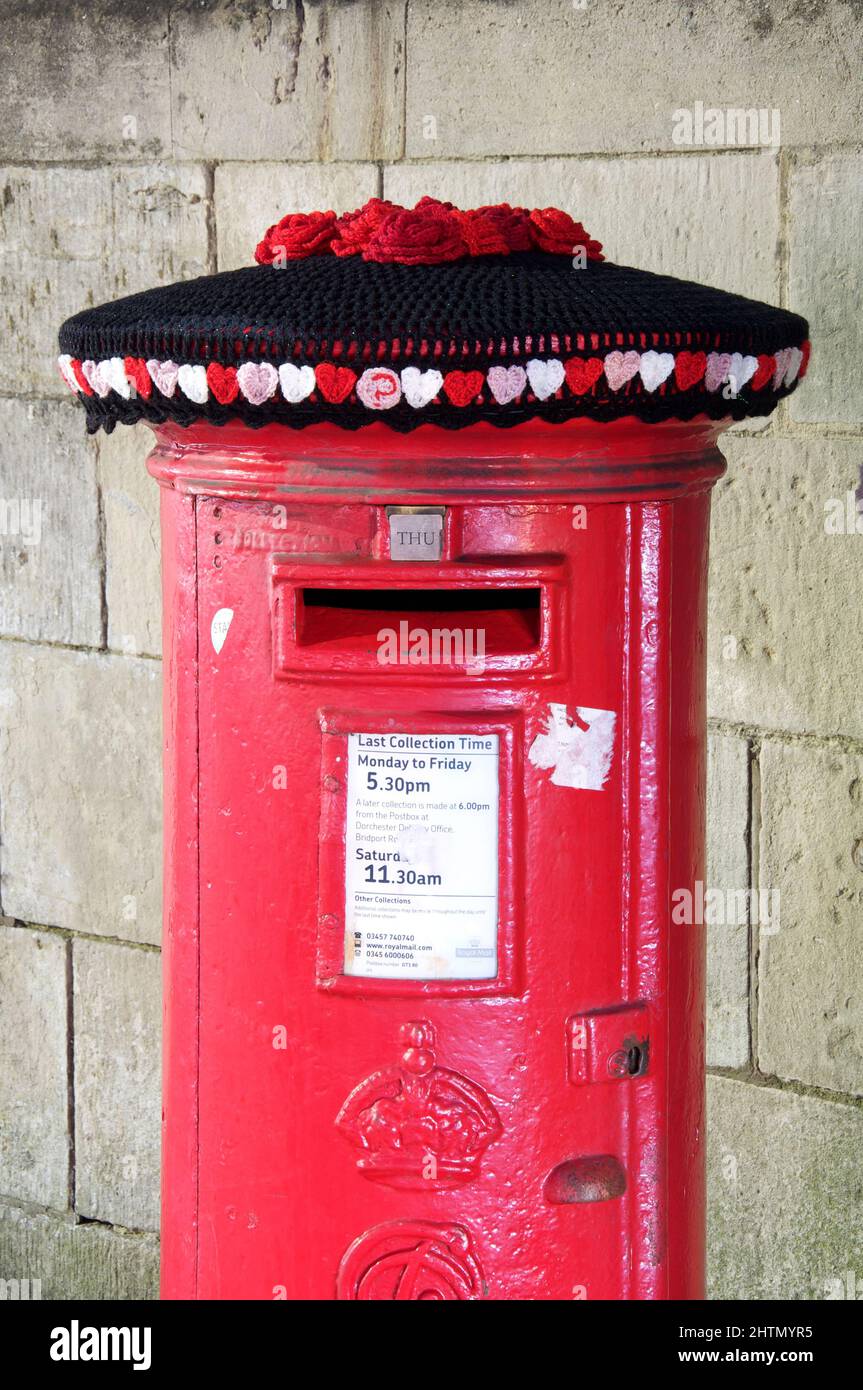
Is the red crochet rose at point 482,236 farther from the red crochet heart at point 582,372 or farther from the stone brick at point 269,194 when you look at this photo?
the stone brick at point 269,194

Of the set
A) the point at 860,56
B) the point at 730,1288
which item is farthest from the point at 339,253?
the point at 730,1288

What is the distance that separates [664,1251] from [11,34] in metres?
2.67

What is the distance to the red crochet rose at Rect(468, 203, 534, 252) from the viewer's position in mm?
1970

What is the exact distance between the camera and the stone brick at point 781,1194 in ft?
9.57

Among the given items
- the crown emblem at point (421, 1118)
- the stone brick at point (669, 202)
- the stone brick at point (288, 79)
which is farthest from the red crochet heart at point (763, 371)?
the stone brick at point (288, 79)

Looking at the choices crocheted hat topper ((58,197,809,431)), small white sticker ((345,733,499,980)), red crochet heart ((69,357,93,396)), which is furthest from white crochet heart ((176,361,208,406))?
small white sticker ((345,733,499,980))

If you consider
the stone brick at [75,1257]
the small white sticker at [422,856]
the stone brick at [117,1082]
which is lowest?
the stone brick at [75,1257]

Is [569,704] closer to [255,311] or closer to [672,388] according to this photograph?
[672,388]

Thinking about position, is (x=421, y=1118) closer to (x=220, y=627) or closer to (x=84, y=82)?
(x=220, y=627)

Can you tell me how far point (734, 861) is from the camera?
295 cm

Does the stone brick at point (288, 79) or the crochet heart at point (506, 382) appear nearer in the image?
the crochet heart at point (506, 382)

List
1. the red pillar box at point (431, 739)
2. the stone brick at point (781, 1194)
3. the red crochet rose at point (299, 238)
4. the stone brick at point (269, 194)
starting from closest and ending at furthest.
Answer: the red pillar box at point (431, 739) < the red crochet rose at point (299, 238) < the stone brick at point (781, 1194) < the stone brick at point (269, 194)

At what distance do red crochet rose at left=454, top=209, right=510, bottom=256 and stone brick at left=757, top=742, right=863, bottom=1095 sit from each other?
1243mm

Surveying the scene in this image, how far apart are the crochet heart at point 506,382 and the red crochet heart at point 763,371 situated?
33cm
